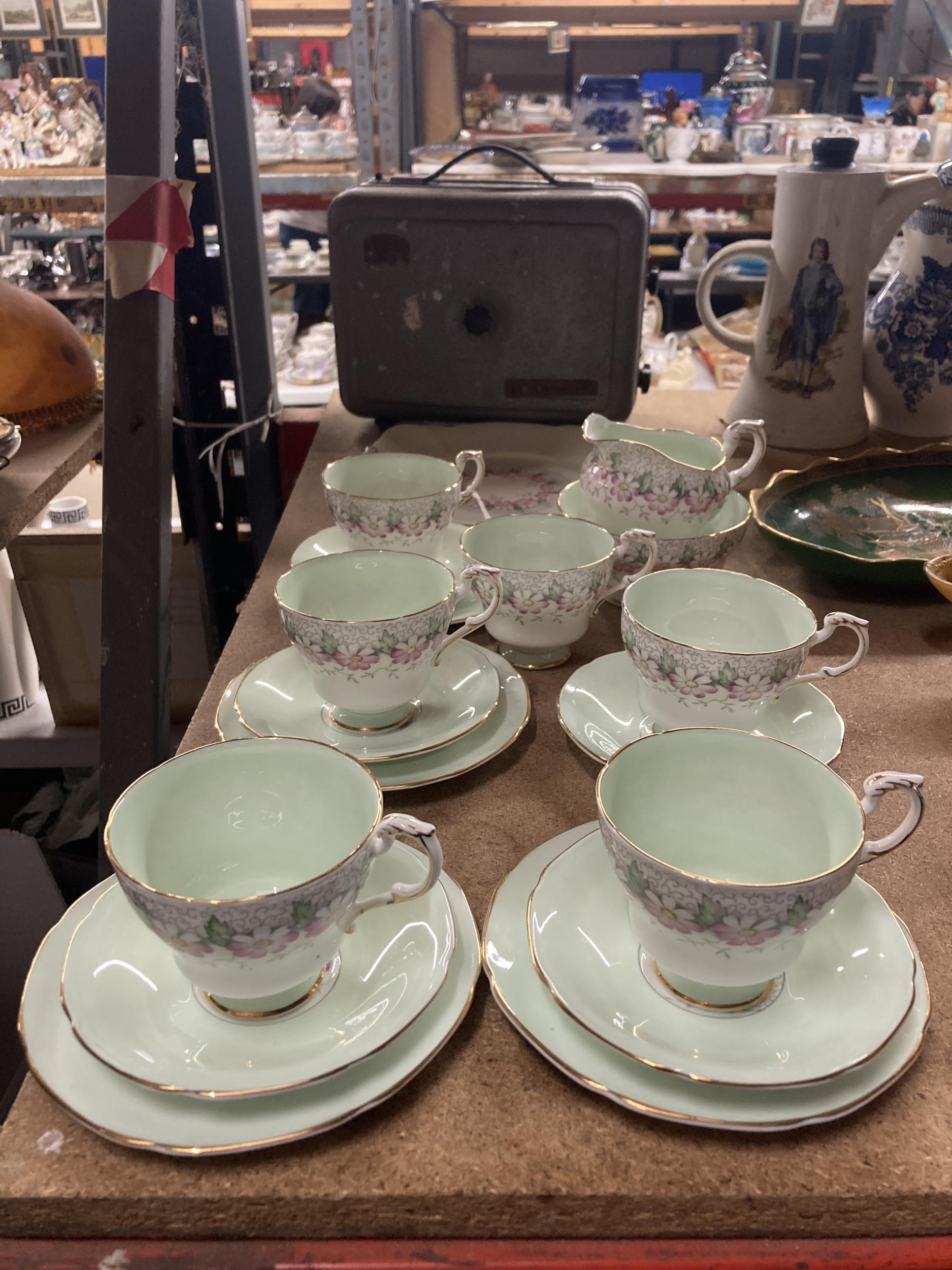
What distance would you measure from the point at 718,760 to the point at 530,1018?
16 centimetres

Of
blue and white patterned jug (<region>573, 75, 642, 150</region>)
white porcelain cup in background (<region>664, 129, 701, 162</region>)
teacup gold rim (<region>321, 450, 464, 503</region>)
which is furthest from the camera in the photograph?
blue and white patterned jug (<region>573, 75, 642, 150</region>)

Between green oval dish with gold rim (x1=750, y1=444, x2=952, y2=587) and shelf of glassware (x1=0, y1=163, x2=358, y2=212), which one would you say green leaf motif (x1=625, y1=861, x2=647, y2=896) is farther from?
shelf of glassware (x1=0, y1=163, x2=358, y2=212)

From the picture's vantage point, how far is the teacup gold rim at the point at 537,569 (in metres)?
0.68

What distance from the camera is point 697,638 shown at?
0.67m

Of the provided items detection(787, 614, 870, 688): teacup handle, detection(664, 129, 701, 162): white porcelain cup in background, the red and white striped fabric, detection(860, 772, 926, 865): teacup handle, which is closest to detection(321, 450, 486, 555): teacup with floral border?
the red and white striped fabric

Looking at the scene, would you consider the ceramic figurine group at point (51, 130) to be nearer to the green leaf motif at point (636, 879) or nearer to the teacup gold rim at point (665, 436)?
the teacup gold rim at point (665, 436)

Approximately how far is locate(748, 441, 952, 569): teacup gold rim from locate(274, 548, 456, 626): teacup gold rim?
1.10ft

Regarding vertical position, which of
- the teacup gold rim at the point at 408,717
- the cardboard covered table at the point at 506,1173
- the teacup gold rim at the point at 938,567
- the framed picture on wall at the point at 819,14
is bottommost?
the cardboard covered table at the point at 506,1173

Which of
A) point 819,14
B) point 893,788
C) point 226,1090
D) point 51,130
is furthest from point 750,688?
point 819,14

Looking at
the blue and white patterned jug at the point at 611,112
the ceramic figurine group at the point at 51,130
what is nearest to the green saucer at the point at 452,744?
the ceramic figurine group at the point at 51,130

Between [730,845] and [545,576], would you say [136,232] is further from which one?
[730,845]

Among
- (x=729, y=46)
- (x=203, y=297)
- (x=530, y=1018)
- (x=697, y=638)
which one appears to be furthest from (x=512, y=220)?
(x=729, y=46)

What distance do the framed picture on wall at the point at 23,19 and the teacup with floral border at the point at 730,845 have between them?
1728 millimetres

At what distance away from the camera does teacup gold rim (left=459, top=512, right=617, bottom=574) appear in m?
0.68
